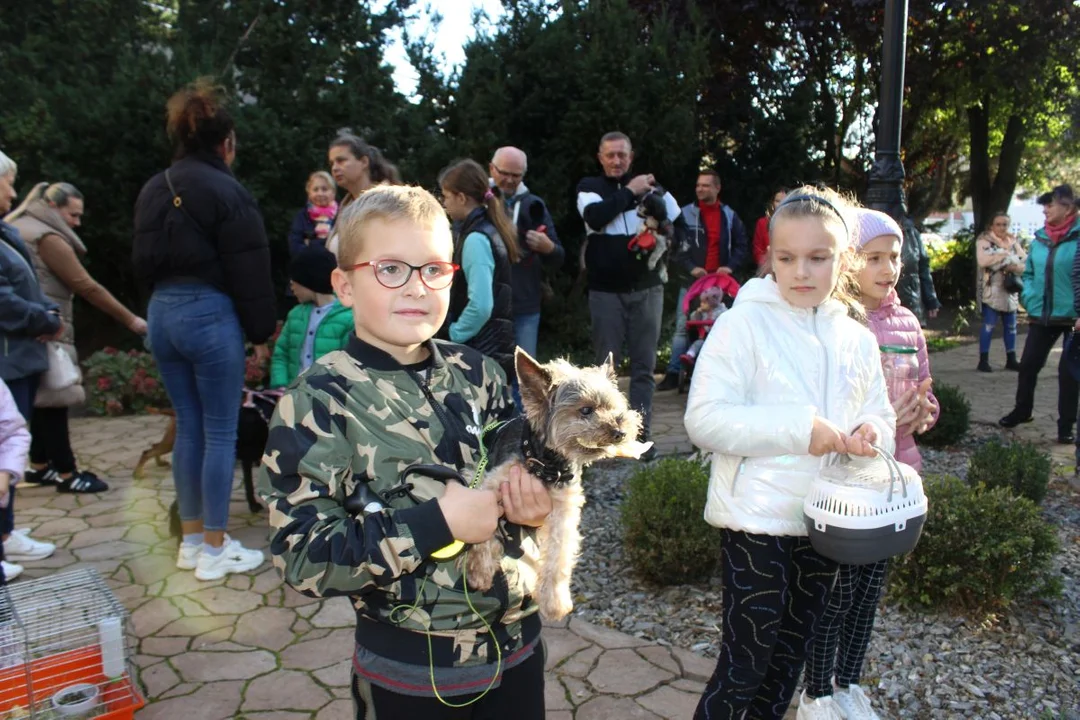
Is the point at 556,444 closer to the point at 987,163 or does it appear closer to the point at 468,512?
the point at 468,512

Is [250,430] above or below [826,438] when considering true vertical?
below

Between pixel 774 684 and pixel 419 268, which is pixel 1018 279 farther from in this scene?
pixel 419 268

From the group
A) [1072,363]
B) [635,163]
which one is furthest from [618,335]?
[635,163]

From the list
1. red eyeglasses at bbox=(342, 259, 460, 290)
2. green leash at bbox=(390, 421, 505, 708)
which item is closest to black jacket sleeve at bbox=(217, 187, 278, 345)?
red eyeglasses at bbox=(342, 259, 460, 290)

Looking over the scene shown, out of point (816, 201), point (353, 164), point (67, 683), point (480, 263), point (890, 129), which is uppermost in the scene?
point (890, 129)

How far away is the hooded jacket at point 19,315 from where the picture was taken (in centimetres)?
458

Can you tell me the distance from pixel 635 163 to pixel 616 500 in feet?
21.0

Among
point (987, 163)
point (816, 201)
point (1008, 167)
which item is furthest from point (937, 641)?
point (987, 163)

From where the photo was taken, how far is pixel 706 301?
8664mm

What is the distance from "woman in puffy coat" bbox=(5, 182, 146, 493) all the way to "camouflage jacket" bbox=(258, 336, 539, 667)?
14.9 feet

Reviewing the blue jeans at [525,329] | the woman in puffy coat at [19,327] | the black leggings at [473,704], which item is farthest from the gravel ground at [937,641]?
the woman in puffy coat at [19,327]

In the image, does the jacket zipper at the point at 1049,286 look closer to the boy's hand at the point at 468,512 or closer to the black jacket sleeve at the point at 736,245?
the black jacket sleeve at the point at 736,245

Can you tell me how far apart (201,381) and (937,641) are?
13.0 feet

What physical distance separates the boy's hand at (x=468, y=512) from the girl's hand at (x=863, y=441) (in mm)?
1270
